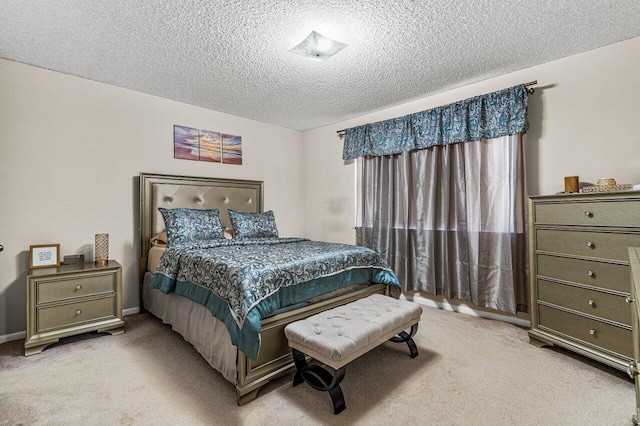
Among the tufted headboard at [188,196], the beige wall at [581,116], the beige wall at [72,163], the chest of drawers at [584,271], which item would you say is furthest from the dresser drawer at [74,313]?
the chest of drawers at [584,271]

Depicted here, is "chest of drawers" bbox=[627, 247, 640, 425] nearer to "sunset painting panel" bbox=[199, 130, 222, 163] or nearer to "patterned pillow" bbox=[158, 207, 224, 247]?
"patterned pillow" bbox=[158, 207, 224, 247]

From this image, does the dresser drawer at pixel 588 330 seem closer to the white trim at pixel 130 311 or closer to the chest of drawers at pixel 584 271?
the chest of drawers at pixel 584 271

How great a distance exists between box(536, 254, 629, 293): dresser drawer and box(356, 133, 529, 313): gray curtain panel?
466 mm

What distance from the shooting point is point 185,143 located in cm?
371

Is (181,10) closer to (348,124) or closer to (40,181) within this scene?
(40,181)

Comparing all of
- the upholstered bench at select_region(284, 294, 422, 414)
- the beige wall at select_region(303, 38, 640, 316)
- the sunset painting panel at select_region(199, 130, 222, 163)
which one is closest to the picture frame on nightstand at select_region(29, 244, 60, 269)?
the sunset painting panel at select_region(199, 130, 222, 163)

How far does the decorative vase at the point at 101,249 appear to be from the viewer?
9.47 feet

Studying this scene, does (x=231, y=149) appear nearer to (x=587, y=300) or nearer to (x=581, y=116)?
(x=581, y=116)

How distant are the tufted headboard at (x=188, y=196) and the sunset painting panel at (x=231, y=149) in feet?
1.00

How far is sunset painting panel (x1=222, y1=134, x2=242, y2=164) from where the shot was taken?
4078 millimetres

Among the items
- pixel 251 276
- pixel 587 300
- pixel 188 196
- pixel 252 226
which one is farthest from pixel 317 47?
pixel 587 300

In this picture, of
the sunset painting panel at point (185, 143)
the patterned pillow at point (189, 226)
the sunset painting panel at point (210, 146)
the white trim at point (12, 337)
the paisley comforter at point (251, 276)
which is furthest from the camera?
the sunset painting panel at point (210, 146)

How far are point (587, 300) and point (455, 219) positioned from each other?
4.35ft

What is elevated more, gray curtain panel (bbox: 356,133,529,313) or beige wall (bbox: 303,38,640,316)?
beige wall (bbox: 303,38,640,316)
